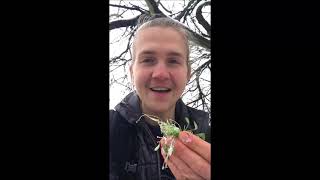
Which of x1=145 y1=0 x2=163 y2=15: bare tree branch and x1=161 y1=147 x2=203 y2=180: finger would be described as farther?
x1=145 y1=0 x2=163 y2=15: bare tree branch

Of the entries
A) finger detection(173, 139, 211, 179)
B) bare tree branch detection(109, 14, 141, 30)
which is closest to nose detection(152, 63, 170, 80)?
bare tree branch detection(109, 14, 141, 30)

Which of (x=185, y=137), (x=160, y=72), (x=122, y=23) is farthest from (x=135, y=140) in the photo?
(x=122, y=23)

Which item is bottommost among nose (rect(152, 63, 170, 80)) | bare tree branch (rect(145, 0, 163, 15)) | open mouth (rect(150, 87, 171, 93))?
open mouth (rect(150, 87, 171, 93))

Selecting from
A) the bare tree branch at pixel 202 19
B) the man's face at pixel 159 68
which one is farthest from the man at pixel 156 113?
the bare tree branch at pixel 202 19

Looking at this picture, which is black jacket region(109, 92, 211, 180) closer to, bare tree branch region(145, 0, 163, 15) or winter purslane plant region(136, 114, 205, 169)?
winter purslane plant region(136, 114, 205, 169)

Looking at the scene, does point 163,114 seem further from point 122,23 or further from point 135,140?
point 122,23
